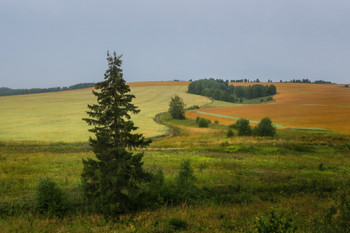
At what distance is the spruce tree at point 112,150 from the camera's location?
37.0 feet

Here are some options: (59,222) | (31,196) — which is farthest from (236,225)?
(31,196)

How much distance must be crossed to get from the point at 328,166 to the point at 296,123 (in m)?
39.5

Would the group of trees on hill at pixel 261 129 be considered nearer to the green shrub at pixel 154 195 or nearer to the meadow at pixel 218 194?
the meadow at pixel 218 194

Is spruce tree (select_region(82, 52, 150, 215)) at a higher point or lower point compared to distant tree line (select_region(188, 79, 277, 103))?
lower

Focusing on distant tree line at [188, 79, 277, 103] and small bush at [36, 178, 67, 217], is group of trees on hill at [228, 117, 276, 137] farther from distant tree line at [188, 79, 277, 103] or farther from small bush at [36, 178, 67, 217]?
distant tree line at [188, 79, 277, 103]

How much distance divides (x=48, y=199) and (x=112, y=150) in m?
4.33

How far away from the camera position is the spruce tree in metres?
11.3

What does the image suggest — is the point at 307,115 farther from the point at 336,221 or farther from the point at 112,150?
the point at 112,150

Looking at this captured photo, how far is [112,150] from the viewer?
11.3 meters

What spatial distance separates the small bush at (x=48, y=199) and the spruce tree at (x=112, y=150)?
155 centimetres

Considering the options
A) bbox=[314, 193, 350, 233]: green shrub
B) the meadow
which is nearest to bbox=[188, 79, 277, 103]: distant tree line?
the meadow

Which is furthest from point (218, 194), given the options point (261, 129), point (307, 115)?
point (307, 115)

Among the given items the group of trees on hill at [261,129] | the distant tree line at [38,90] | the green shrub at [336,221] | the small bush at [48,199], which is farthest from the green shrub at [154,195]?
the distant tree line at [38,90]

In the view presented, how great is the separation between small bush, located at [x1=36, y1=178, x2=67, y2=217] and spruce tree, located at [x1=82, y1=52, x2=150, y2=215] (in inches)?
61.0
